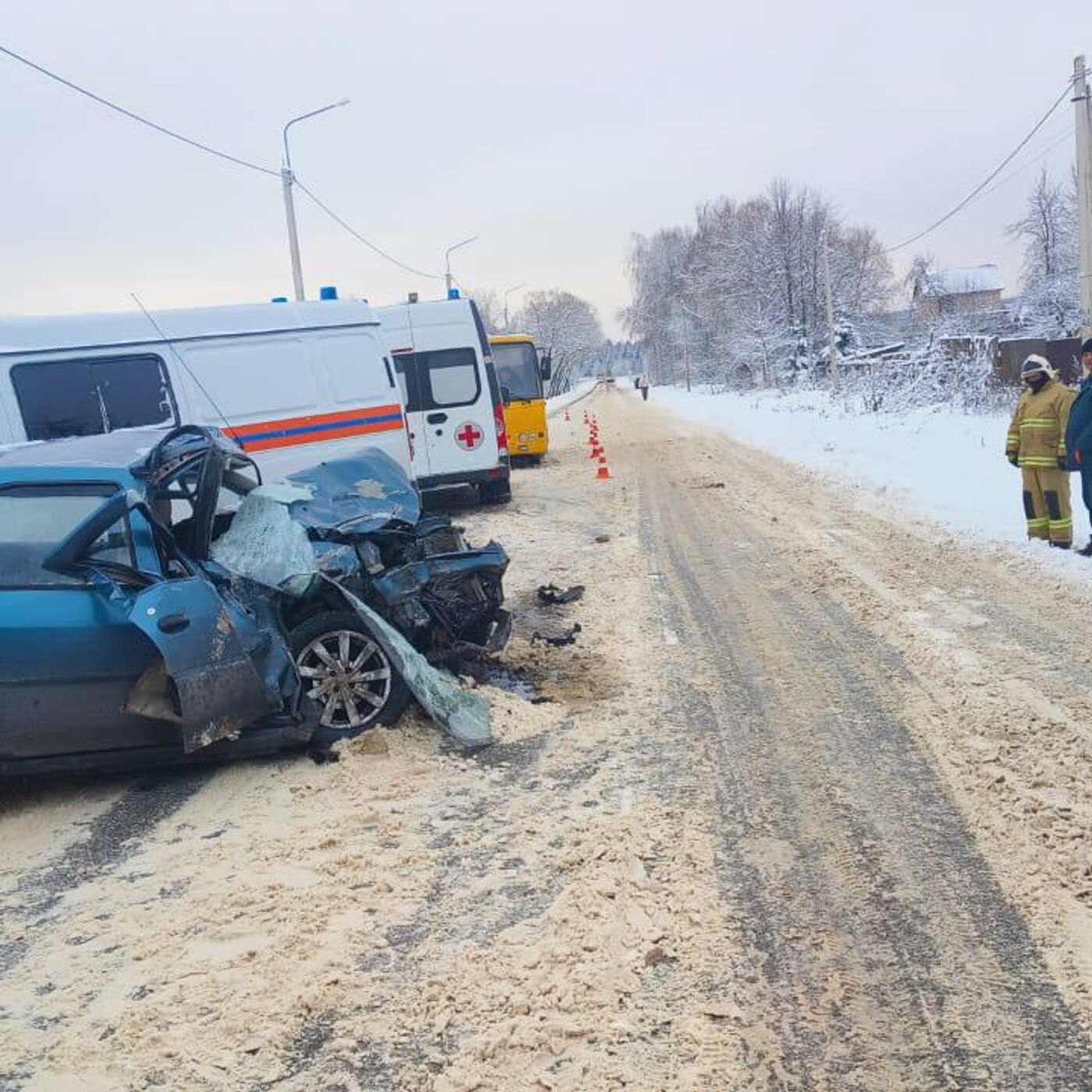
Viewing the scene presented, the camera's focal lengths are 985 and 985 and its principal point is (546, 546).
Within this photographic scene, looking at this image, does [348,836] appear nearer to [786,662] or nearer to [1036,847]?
[1036,847]

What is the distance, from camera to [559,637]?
6.91 m

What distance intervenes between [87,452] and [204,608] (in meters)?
1.43

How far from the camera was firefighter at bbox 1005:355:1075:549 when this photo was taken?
884 cm

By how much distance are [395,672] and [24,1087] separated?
2.77m

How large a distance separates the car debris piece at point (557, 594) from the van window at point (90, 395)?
4234 millimetres

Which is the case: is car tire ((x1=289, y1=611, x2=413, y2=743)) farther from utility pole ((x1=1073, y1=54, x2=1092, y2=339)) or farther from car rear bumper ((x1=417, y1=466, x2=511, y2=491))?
utility pole ((x1=1073, y1=54, x2=1092, y2=339))

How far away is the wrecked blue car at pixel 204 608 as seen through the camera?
4465mm

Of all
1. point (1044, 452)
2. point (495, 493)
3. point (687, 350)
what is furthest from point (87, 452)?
point (687, 350)

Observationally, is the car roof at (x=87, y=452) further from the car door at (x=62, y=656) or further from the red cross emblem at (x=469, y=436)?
the red cross emblem at (x=469, y=436)

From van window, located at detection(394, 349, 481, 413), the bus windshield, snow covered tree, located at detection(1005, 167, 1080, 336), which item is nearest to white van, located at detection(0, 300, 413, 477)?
van window, located at detection(394, 349, 481, 413)

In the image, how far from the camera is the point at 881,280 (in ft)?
225

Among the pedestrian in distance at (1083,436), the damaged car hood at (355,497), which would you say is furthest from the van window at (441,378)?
the pedestrian in distance at (1083,436)

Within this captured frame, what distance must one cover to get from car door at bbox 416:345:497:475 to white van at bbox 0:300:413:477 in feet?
11.2

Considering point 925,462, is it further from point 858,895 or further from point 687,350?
point 687,350
